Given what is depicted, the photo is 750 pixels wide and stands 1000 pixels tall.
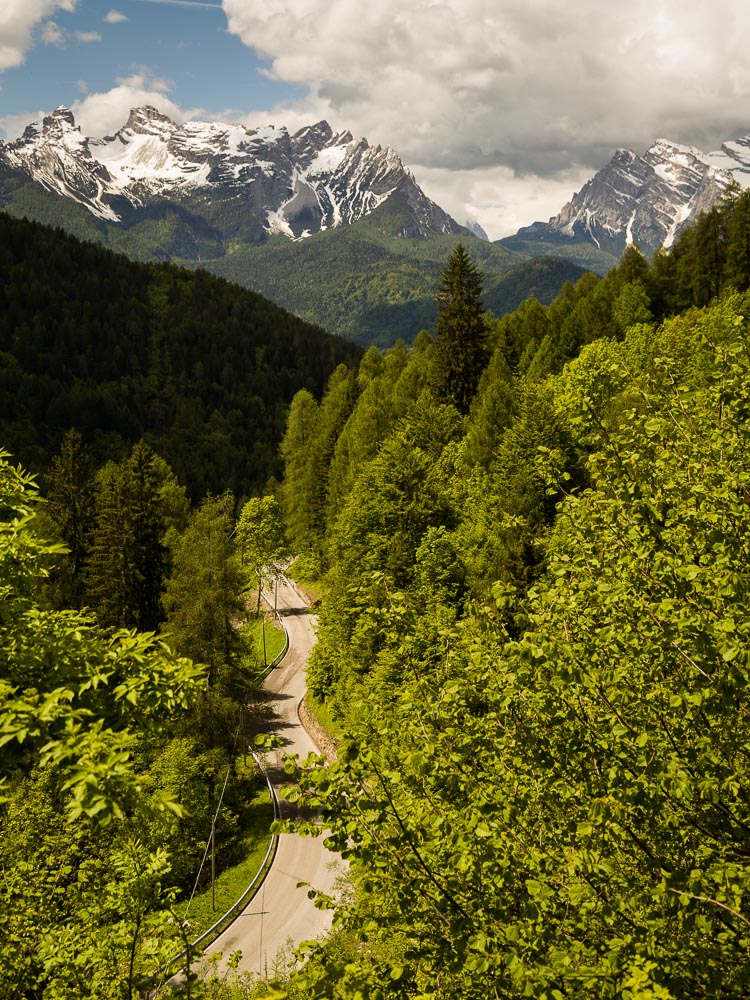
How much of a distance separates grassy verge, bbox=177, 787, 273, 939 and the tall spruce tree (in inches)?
1409

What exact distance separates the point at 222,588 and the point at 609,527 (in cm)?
2824

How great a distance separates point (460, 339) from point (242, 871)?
43.1 m

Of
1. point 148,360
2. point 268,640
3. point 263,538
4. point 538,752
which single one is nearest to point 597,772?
point 538,752

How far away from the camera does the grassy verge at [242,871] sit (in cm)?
2759

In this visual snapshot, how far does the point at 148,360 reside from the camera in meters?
141

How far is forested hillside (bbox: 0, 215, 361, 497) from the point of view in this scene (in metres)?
111

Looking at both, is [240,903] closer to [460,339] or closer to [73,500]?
[73,500]

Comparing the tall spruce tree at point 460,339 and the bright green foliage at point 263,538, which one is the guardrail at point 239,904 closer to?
the bright green foliage at point 263,538

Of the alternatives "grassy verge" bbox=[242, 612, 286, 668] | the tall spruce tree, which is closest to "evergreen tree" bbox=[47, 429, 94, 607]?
"grassy verge" bbox=[242, 612, 286, 668]

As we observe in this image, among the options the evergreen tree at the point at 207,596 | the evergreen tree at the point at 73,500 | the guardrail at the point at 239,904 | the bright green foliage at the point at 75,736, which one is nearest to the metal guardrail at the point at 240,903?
the guardrail at the point at 239,904

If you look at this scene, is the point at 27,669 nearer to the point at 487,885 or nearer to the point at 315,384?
the point at 487,885

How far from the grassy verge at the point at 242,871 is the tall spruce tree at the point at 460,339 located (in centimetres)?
3579

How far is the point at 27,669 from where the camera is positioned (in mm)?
7055

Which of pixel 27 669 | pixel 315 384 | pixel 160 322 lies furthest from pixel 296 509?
pixel 160 322
